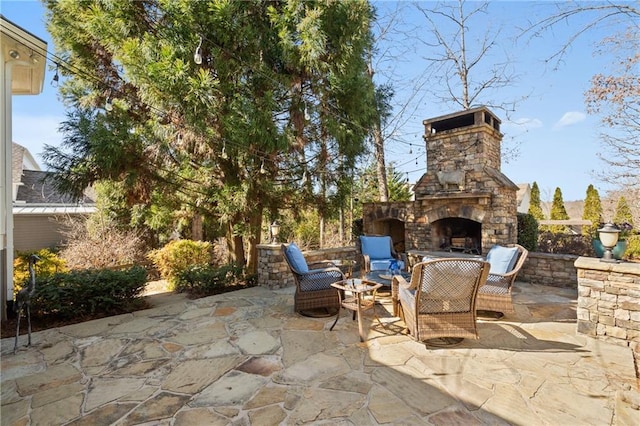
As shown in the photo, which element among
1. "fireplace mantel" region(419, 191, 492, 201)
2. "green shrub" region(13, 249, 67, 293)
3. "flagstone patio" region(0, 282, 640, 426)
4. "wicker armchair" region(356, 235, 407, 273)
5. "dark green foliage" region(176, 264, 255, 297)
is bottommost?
"flagstone patio" region(0, 282, 640, 426)

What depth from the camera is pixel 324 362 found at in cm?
297

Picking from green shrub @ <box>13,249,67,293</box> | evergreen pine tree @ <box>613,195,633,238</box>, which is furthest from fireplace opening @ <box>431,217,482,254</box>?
green shrub @ <box>13,249,67,293</box>

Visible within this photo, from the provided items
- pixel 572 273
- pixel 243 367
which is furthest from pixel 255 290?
pixel 572 273

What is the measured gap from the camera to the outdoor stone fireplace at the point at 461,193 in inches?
275

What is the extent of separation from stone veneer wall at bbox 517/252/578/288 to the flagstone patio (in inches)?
92.1

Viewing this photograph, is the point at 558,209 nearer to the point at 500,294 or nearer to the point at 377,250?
the point at 377,250

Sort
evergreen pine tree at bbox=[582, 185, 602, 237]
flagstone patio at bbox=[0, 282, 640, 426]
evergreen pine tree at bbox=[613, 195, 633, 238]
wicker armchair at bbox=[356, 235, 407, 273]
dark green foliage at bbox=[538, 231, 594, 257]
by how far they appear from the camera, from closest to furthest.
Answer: flagstone patio at bbox=[0, 282, 640, 426] → wicker armchair at bbox=[356, 235, 407, 273] → dark green foliage at bbox=[538, 231, 594, 257] → evergreen pine tree at bbox=[613, 195, 633, 238] → evergreen pine tree at bbox=[582, 185, 602, 237]

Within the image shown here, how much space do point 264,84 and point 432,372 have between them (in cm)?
585

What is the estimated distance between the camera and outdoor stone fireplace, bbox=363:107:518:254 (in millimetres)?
6996

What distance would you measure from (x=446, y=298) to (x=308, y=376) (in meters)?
1.65

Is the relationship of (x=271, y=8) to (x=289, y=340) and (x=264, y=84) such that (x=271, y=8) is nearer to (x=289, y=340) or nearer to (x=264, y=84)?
(x=264, y=84)

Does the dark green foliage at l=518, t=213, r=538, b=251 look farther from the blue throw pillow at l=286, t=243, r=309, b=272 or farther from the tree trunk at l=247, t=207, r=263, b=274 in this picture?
the tree trunk at l=247, t=207, r=263, b=274

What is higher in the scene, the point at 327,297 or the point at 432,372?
the point at 327,297

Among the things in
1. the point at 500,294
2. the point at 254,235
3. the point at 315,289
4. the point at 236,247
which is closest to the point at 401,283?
the point at 315,289
